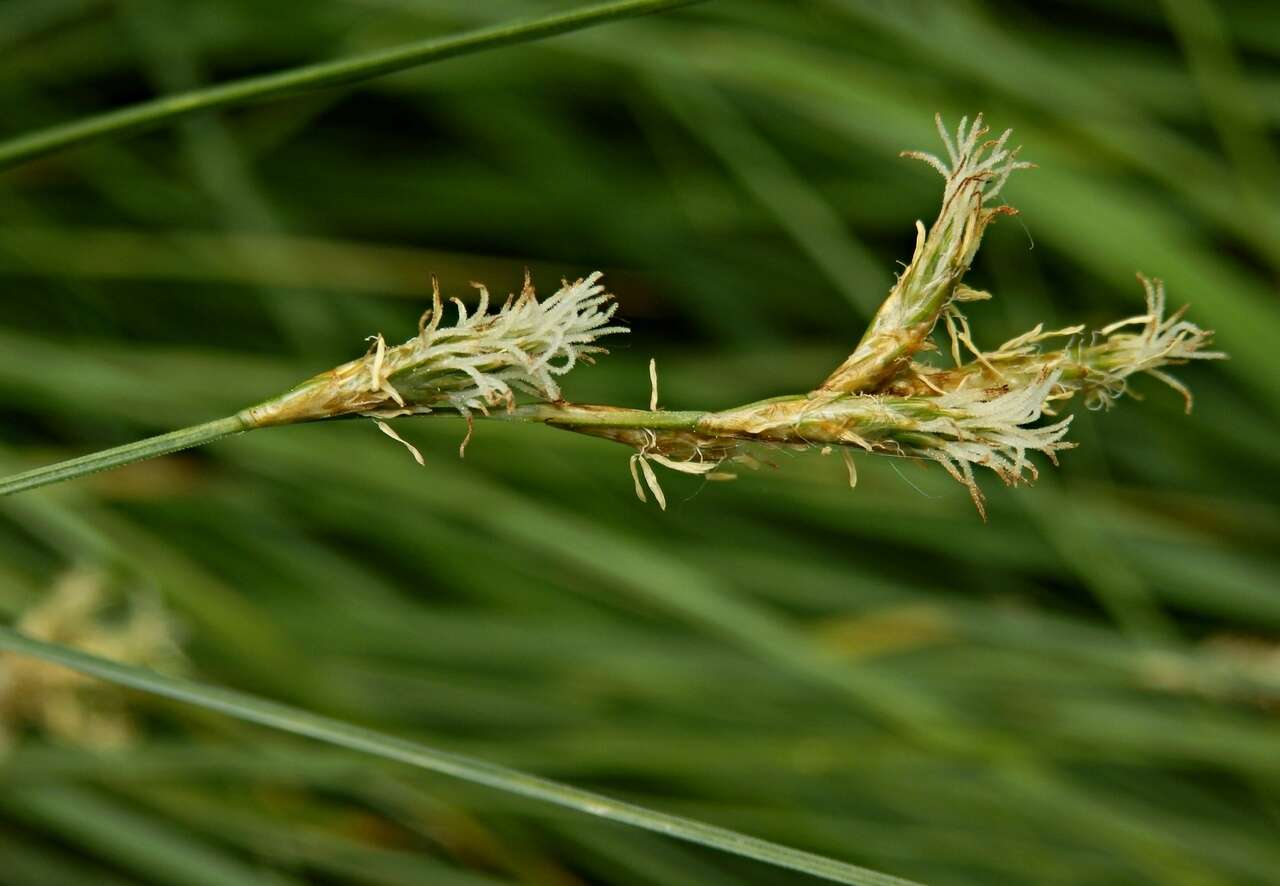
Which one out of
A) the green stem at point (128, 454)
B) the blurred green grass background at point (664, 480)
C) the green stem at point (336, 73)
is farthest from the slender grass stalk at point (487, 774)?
the blurred green grass background at point (664, 480)

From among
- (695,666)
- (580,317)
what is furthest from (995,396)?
(695,666)

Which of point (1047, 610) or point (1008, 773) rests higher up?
point (1047, 610)

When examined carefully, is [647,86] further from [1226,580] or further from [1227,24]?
Result: [1226,580]

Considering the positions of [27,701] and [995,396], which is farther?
[27,701]

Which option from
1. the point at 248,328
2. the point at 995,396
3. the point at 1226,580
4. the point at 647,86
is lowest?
the point at 995,396

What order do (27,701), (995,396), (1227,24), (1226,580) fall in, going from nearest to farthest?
(995,396), (27,701), (1226,580), (1227,24)

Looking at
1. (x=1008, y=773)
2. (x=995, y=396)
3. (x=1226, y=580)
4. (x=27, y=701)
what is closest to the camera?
(x=995, y=396)
